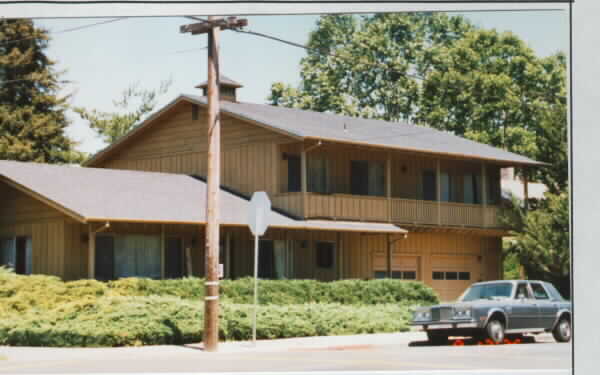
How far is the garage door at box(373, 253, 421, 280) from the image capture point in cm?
3419

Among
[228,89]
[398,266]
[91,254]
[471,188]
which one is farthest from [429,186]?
[91,254]

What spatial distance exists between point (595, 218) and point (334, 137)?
1866cm

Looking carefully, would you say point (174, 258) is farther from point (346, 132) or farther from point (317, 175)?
point (346, 132)

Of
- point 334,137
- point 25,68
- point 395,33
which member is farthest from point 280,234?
point 395,33

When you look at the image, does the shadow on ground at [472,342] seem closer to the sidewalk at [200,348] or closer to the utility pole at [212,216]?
the sidewalk at [200,348]

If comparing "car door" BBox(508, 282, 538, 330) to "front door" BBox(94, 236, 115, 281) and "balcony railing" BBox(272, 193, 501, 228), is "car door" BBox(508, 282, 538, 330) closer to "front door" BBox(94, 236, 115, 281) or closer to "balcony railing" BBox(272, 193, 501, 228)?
"balcony railing" BBox(272, 193, 501, 228)

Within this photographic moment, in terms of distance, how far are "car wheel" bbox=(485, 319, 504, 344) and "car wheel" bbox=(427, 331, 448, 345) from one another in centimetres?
87

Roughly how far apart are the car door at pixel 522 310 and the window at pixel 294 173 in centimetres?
1184

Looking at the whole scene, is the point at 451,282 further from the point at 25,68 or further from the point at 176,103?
the point at 25,68

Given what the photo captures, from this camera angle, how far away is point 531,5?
13414mm

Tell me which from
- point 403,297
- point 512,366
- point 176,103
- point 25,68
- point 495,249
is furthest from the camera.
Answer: point 25,68

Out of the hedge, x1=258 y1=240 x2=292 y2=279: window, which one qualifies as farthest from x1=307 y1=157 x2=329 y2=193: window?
the hedge

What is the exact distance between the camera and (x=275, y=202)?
31.5 meters

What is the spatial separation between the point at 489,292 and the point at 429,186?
15.3 metres
